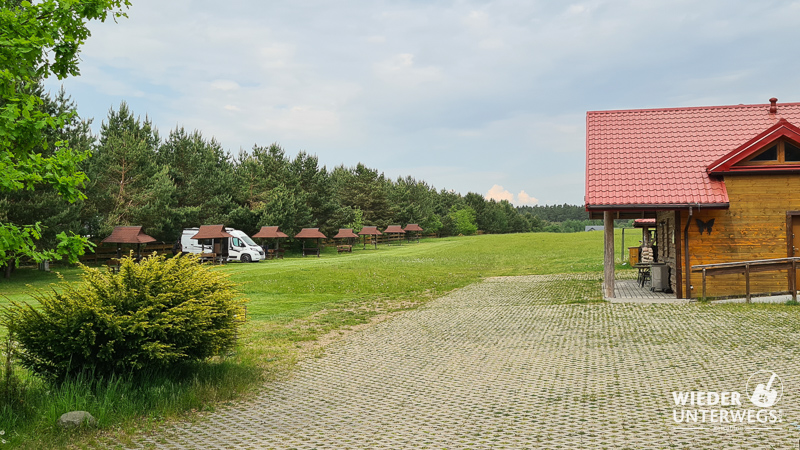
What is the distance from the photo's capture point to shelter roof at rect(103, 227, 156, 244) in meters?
31.1

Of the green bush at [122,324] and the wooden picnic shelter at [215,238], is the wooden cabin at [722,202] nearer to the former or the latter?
the green bush at [122,324]

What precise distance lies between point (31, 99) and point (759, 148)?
1715 cm

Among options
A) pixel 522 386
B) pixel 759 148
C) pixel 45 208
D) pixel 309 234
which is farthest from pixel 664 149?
pixel 309 234

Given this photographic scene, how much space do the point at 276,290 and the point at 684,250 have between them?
14120mm

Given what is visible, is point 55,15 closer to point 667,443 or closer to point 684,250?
point 667,443

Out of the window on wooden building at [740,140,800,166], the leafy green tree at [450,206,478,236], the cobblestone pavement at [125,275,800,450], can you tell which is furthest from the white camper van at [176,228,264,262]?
the leafy green tree at [450,206,478,236]

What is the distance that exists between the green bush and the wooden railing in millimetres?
12953

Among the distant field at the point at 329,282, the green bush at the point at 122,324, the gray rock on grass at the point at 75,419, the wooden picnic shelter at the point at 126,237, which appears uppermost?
the wooden picnic shelter at the point at 126,237

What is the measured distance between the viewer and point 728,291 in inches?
621

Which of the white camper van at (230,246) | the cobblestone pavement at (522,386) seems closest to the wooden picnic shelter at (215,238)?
the white camper van at (230,246)

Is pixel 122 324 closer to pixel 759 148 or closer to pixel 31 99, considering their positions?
pixel 31 99

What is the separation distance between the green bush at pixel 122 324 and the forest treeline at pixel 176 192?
51.7ft

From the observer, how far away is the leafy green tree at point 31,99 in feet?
16.9

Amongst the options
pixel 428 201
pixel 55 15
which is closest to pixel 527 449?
pixel 55 15
